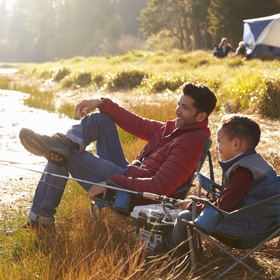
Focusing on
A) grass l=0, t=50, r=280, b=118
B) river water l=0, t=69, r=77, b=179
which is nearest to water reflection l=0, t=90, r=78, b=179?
river water l=0, t=69, r=77, b=179

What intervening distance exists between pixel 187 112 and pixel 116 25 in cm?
5814

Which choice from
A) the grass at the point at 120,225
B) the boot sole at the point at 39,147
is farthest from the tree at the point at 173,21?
the boot sole at the point at 39,147

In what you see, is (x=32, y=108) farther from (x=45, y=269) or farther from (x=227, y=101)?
(x=45, y=269)

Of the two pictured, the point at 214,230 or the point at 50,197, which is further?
the point at 50,197

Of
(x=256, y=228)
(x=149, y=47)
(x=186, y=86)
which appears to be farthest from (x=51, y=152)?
(x=149, y=47)

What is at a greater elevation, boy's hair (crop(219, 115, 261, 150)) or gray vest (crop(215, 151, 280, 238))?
boy's hair (crop(219, 115, 261, 150))

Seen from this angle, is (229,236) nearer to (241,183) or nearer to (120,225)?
(241,183)

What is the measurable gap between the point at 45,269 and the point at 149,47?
43.3 metres

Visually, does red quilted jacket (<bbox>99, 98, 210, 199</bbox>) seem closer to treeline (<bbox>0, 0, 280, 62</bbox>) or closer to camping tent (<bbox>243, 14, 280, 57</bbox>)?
camping tent (<bbox>243, 14, 280, 57</bbox>)

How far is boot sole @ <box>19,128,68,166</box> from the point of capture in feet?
9.55

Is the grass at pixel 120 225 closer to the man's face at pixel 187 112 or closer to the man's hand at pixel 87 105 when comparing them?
the man's hand at pixel 87 105

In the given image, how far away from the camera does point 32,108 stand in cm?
1124

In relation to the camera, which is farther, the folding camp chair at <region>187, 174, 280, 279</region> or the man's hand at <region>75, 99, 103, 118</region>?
the man's hand at <region>75, 99, 103, 118</region>

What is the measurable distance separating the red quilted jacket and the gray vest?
49 cm
